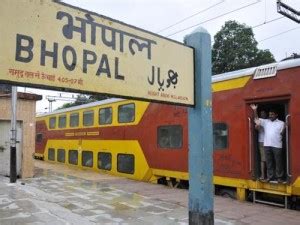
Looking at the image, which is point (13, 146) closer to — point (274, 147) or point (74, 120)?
point (74, 120)

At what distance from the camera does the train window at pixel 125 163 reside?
576 inches

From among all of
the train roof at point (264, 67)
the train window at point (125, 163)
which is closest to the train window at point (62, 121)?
the train window at point (125, 163)

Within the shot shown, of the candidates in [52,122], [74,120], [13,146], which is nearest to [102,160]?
[74,120]

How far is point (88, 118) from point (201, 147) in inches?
515

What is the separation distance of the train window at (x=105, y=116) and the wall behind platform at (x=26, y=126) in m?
2.58

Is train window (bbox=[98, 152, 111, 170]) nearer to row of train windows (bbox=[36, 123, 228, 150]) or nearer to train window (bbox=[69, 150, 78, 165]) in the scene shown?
train window (bbox=[69, 150, 78, 165])

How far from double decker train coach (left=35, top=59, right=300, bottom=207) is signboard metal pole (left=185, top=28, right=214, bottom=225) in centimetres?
386

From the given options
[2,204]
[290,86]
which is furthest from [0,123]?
[290,86]

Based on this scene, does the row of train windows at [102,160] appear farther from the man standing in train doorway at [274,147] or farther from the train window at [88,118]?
the man standing in train doorway at [274,147]

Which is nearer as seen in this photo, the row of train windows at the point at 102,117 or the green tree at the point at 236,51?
the row of train windows at the point at 102,117

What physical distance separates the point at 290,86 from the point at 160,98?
178 inches

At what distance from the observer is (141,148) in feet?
45.3

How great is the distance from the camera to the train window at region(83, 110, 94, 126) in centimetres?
1743

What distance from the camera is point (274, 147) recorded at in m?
8.95
